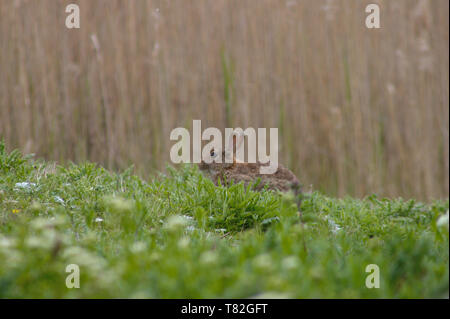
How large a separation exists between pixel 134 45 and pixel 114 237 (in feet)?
9.52

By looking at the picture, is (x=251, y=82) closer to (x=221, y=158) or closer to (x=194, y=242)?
(x=221, y=158)

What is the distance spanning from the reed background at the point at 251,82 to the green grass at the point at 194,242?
4.17 feet

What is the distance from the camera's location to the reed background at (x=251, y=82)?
192 inches

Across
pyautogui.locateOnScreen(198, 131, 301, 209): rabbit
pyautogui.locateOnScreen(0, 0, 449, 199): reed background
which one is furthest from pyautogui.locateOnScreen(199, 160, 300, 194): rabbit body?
pyautogui.locateOnScreen(0, 0, 449, 199): reed background

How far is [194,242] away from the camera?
8.05 feet

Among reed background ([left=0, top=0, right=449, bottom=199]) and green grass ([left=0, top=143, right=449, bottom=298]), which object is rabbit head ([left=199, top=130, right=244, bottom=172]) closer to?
green grass ([left=0, top=143, right=449, bottom=298])

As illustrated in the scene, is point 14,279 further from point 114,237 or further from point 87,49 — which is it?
point 87,49

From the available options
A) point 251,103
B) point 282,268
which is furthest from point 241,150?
point 282,268

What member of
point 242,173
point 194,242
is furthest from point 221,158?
point 194,242

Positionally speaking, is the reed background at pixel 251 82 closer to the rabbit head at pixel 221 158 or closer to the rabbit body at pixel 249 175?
the rabbit head at pixel 221 158

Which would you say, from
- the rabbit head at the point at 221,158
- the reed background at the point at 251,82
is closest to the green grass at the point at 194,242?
the rabbit head at the point at 221,158

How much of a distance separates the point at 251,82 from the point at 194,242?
119 inches

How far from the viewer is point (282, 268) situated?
1.76 metres

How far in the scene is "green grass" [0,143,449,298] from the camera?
173cm
